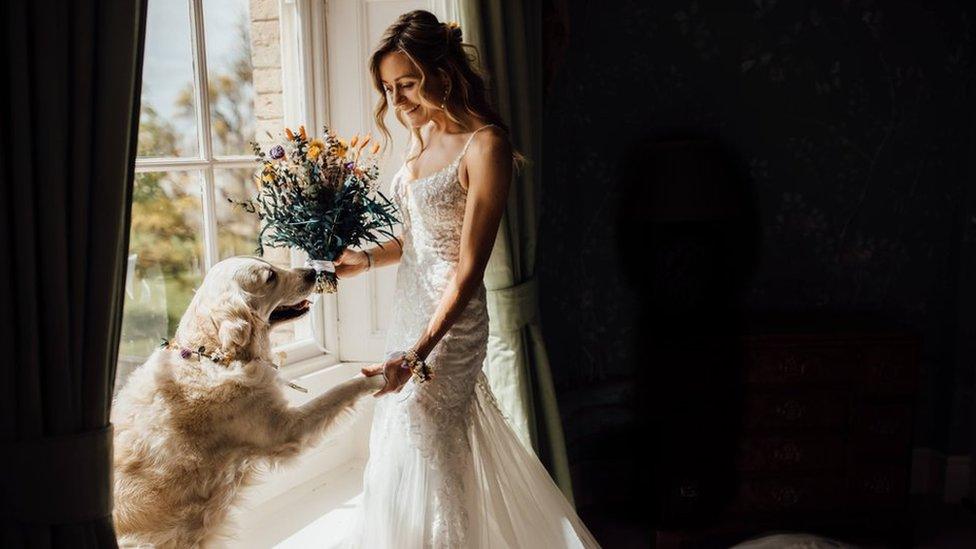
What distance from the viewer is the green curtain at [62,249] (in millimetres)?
960

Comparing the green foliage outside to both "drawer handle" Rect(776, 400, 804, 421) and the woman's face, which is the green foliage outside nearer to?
the woman's face

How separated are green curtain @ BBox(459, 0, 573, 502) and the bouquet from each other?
26.4 inches

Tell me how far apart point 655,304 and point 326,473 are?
4.65ft

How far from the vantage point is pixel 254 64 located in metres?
2.59

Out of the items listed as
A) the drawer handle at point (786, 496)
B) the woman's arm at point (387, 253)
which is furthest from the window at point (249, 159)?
the drawer handle at point (786, 496)

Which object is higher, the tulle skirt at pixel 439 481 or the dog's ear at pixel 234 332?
the dog's ear at pixel 234 332

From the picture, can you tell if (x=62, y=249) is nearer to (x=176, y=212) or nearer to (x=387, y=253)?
(x=387, y=253)

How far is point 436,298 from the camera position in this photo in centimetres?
193

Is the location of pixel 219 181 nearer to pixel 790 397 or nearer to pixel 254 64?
pixel 254 64

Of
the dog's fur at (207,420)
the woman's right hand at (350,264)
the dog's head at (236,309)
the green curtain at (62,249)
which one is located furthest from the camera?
the woman's right hand at (350,264)

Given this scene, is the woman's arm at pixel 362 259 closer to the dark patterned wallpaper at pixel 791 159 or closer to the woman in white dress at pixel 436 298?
the woman in white dress at pixel 436 298

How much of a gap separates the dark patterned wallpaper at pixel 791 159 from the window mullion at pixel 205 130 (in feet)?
4.55

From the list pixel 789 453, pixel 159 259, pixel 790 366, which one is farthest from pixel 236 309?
pixel 789 453

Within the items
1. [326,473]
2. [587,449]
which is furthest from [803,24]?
[326,473]
